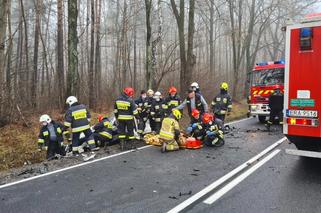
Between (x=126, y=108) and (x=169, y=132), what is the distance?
4.88 feet

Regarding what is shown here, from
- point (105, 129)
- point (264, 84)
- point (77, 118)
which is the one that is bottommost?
point (105, 129)

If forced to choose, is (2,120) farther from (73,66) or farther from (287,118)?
(287,118)

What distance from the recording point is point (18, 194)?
518cm

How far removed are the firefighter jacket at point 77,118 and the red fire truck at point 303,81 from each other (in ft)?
15.7

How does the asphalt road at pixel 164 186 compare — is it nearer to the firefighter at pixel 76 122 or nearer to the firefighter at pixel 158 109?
the firefighter at pixel 76 122

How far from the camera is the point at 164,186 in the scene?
5.50m

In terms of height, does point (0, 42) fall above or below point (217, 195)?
above

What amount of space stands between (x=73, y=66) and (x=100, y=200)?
30.8 feet

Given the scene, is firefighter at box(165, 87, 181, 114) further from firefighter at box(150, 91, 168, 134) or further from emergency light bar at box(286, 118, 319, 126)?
emergency light bar at box(286, 118, 319, 126)

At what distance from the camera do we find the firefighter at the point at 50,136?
7.79 metres

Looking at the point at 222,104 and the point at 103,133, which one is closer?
the point at 103,133

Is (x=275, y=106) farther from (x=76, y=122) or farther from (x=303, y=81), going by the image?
(x=76, y=122)

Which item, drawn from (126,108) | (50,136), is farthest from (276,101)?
(50,136)

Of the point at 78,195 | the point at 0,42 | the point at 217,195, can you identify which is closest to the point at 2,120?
the point at 0,42
